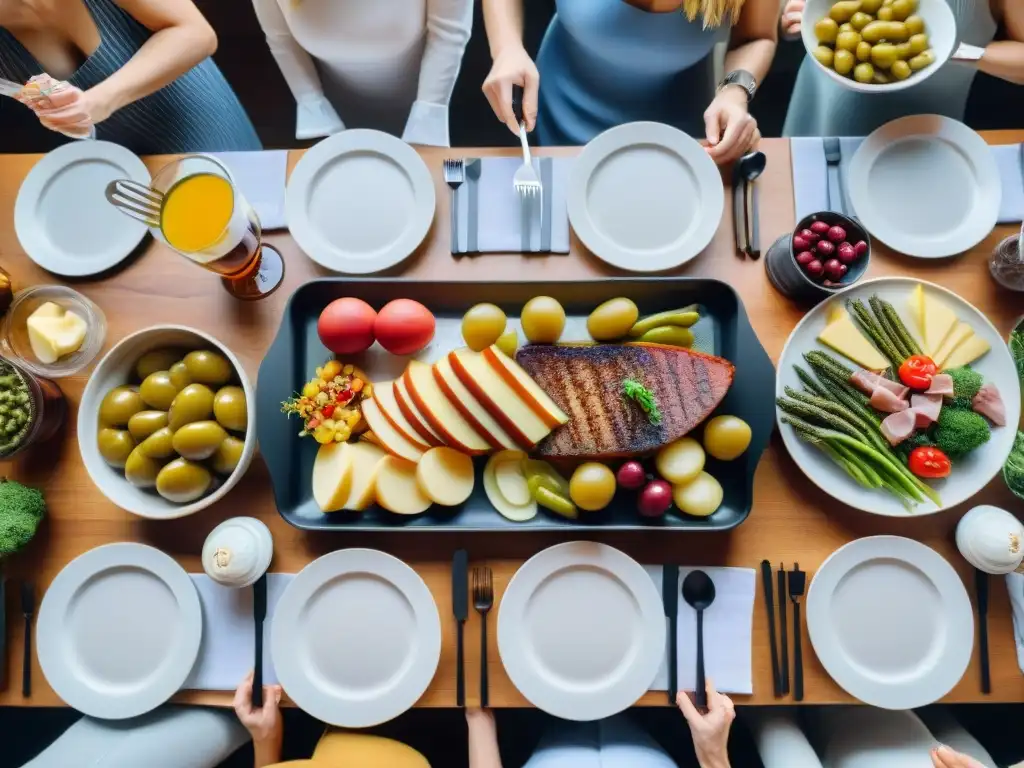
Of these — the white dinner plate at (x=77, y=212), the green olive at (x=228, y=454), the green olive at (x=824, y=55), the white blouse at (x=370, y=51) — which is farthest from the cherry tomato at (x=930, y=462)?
the white dinner plate at (x=77, y=212)

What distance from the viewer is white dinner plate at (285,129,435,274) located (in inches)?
54.2

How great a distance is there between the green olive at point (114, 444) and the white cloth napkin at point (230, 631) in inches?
11.0

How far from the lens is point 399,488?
4.13 ft

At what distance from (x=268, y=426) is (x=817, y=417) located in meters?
1.10

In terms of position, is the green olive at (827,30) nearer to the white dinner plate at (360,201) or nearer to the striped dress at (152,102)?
the white dinner plate at (360,201)

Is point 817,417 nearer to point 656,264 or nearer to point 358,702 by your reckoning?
point 656,264

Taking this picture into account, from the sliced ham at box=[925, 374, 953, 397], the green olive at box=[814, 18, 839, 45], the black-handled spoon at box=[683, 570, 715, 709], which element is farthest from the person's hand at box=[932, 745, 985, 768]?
the green olive at box=[814, 18, 839, 45]

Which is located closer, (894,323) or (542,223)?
(894,323)

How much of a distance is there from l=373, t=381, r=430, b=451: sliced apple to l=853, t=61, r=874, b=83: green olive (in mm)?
1153

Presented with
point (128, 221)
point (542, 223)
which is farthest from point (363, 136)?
point (128, 221)

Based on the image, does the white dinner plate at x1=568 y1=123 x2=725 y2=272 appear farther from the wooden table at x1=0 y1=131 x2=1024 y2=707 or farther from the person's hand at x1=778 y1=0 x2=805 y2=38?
the person's hand at x1=778 y1=0 x2=805 y2=38

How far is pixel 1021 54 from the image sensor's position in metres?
1.34

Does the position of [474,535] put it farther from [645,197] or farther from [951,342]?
[951,342]

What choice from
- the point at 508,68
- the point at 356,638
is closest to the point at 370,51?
the point at 508,68
